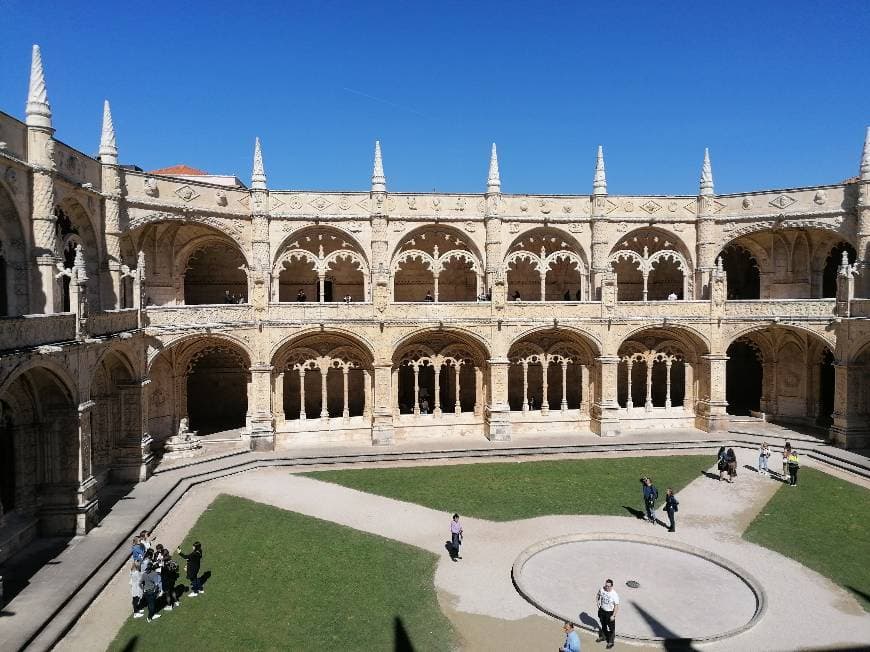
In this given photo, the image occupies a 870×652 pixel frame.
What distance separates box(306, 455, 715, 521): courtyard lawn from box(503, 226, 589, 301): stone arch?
29.4ft

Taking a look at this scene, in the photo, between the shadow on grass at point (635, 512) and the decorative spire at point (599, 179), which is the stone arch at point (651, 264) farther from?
the shadow on grass at point (635, 512)

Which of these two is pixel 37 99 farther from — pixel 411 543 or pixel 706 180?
pixel 706 180

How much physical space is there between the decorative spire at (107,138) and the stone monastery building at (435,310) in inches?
2.8

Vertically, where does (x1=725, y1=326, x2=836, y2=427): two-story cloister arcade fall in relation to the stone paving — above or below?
above

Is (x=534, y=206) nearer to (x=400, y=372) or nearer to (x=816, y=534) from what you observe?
(x=400, y=372)

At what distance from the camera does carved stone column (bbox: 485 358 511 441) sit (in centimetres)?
2828

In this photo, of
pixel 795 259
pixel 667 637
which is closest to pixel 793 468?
pixel 667 637

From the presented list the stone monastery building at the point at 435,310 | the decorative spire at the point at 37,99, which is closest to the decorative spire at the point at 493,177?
the stone monastery building at the point at 435,310

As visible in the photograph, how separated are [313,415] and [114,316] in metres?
13.2

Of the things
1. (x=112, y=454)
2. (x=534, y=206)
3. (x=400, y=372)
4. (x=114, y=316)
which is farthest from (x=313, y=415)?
(x=534, y=206)

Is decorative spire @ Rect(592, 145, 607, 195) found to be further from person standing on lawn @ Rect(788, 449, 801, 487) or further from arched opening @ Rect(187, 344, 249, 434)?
arched opening @ Rect(187, 344, 249, 434)

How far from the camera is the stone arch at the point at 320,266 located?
28141 millimetres

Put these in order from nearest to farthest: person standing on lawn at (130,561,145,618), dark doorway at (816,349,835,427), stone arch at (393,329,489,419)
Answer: person standing on lawn at (130,561,145,618), stone arch at (393,329,489,419), dark doorway at (816,349,835,427)

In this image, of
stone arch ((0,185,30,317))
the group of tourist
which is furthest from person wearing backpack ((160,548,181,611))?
stone arch ((0,185,30,317))
